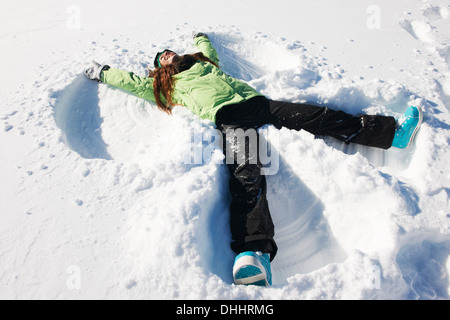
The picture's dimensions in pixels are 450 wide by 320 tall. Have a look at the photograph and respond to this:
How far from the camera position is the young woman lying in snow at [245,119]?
2100 mm

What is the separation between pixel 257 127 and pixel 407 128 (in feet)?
4.34

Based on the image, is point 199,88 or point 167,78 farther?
point 167,78

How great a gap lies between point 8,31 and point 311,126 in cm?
430

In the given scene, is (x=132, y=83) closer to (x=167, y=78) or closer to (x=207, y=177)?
(x=167, y=78)

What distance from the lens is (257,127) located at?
2826 millimetres

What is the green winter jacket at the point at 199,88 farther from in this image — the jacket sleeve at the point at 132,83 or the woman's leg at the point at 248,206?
the woman's leg at the point at 248,206

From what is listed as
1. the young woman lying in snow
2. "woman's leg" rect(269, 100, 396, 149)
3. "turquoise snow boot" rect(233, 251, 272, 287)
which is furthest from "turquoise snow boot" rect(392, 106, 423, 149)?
"turquoise snow boot" rect(233, 251, 272, 287)

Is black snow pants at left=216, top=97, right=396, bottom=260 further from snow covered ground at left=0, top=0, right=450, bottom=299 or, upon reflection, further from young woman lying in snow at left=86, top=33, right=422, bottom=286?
snow covered ground at left=0, top=0, right=450, bottom=299

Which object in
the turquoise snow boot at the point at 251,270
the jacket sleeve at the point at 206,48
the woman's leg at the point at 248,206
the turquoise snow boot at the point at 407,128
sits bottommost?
the turquoise snow boot at the point at 251,270

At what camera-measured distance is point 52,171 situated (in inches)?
97.8

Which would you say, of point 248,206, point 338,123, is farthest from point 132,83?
point 338,123

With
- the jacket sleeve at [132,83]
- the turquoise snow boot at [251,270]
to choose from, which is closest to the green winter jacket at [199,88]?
the jacket sleeve at [132,83]

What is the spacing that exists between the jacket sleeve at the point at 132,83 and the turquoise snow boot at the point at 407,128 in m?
2.38
